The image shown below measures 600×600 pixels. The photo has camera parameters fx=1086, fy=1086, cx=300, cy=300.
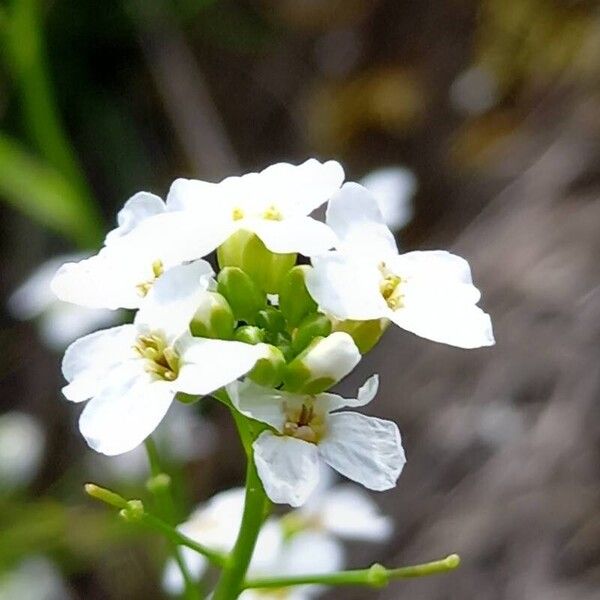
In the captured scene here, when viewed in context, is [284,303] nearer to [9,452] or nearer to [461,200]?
[9,452]

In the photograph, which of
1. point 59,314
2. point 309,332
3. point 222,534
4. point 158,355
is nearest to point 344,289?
point 309,332

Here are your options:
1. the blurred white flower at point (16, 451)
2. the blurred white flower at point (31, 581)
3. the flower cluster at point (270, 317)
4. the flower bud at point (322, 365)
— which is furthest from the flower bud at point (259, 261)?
the blurred white flower at point (16, 451)

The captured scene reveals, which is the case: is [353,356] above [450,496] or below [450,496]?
below

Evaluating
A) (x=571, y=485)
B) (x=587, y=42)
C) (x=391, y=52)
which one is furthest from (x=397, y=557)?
(x=391, y=52)

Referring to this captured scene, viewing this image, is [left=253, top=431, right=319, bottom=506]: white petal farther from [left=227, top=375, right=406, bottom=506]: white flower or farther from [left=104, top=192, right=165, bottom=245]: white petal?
[left=104, top=192, right=165, bottom=245]: white petal

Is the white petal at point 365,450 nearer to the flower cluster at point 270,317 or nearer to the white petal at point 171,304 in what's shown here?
the flower cluster at point 270,317

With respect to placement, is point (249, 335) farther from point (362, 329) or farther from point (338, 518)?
point (338, 518)
